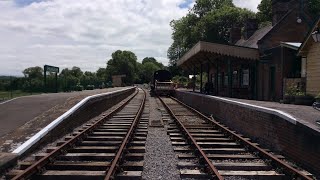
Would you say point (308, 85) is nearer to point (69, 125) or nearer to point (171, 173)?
point (69, 125)

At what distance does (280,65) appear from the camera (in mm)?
27859

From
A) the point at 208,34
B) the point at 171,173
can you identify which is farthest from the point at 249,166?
the point at 208,34

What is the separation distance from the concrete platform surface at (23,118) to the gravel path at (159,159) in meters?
3.22

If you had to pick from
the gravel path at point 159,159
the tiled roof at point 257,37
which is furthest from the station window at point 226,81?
the gravel path at point 159,159

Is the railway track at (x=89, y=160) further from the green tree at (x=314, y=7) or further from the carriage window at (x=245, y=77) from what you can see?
the green tree at (x=314, y=7)

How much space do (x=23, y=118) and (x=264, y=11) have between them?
213ft

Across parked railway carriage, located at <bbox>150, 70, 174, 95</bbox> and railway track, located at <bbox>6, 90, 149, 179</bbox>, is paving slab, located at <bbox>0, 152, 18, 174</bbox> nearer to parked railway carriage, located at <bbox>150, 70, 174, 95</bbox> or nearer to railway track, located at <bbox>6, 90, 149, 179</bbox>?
railway track, located at <bbox>6, 90, 149, 179</bbox>

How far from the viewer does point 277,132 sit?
418 inches

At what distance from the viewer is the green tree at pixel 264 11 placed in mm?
72200

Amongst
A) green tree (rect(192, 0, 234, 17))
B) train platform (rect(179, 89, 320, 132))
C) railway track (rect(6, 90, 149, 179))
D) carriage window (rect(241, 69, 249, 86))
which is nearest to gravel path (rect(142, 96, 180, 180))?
railway track (rect(6, 90, 149, 179))

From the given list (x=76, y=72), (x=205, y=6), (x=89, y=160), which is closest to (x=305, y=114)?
(x=89, y=160)

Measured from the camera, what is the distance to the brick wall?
8531 millimetres

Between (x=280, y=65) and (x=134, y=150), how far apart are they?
1940 cm

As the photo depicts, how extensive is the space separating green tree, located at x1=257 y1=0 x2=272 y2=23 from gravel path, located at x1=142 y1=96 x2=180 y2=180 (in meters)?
62.5
